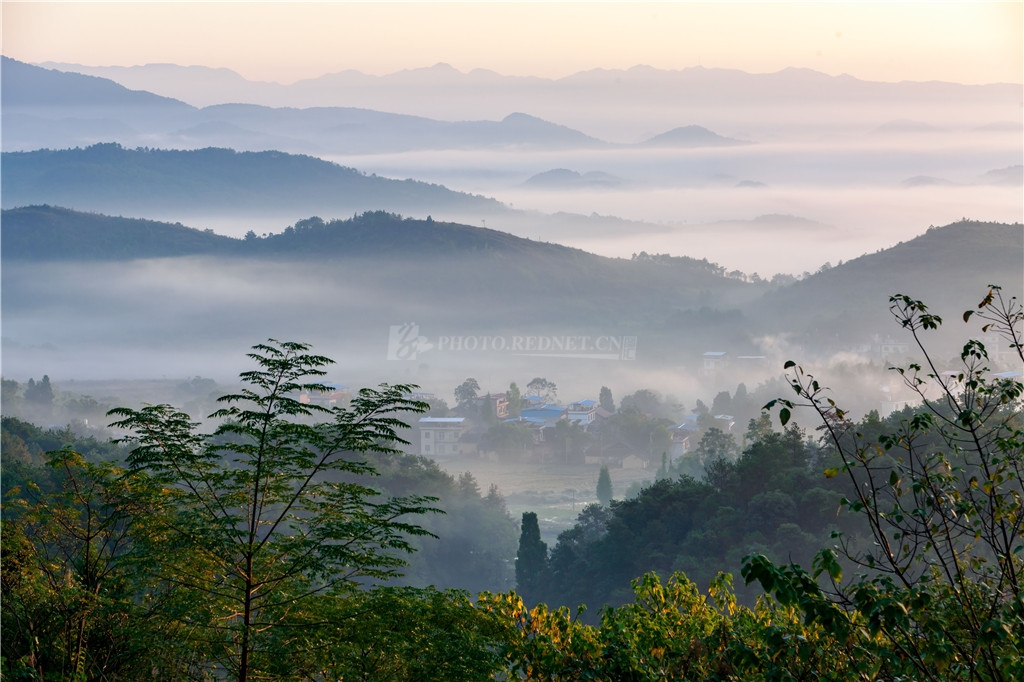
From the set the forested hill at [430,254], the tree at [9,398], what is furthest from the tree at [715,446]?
the forested hill at [430,254]

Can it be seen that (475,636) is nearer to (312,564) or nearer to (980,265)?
(312,564)

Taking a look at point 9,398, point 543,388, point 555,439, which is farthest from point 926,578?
point 543,388

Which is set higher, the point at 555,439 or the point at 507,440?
the point at 555,439

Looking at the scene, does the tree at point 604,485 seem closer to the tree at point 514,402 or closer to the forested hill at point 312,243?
the tree at point 514,402

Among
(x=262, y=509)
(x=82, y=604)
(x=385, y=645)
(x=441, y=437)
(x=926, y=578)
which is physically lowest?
(x=441, y=437)

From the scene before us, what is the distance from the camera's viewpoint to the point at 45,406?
95.9 m

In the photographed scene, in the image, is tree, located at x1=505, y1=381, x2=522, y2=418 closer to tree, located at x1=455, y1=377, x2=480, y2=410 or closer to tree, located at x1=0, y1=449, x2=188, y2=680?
tree, located at x1=455, y1=377, x2=480, y2=410

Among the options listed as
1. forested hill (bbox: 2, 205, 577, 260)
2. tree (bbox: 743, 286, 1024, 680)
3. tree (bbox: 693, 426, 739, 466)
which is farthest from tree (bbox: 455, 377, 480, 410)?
tree (bbox: 743, 286, 1024, 680)

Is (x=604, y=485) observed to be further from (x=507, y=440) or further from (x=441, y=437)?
(x=441, y=437)

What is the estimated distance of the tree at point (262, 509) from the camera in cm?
827

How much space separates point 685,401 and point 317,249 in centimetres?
9676

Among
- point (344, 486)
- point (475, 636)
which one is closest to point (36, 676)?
point (344, 486)

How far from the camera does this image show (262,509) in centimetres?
838

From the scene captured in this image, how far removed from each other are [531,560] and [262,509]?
2942cm
